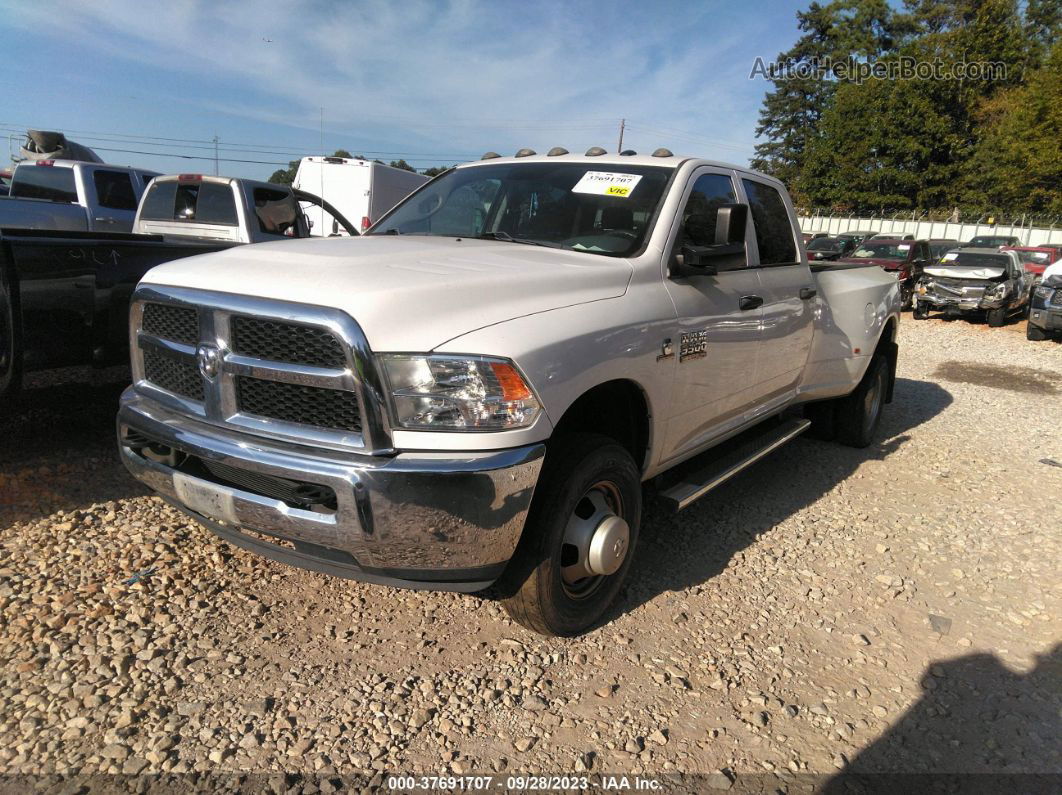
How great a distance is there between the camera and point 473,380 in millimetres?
2270

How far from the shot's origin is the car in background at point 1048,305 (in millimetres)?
12760

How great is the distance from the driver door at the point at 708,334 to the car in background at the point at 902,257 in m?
15.0

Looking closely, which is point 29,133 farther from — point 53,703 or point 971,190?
point 971,190

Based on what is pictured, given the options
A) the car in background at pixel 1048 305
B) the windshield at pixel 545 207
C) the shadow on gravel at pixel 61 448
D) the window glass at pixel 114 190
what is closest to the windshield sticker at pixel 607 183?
the windshield at pixel 545 207

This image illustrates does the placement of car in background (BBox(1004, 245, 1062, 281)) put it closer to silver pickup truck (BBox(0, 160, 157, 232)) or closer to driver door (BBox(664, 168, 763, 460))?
driver door (BBox(664, 168, 763, 460))

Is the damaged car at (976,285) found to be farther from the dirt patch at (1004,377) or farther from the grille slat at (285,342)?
the grille slat at (285,342)

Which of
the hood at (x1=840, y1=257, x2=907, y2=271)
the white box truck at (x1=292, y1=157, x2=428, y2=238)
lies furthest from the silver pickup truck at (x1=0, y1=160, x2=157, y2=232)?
the hood at (x1=840, y1=257, x2=907, y2=271)

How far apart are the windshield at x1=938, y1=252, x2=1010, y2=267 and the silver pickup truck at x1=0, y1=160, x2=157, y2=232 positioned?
16453 mm

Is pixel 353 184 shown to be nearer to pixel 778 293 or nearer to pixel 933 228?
pixel 778 293

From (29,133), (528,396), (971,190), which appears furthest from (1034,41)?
A: (528,396)

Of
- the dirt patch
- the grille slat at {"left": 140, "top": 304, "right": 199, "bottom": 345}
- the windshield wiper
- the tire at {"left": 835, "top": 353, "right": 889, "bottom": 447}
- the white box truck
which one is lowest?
the dirt patch

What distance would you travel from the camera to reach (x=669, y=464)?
11.4ft

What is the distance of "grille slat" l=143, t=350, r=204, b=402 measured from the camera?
2.66 m

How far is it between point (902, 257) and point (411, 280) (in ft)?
59.6
